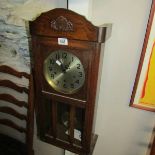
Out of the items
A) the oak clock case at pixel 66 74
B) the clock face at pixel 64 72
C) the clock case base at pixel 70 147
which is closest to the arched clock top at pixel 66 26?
the oak clock case at pixel 66 74

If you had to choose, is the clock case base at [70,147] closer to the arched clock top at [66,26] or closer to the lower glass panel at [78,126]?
the lower glass panel at [78,126]

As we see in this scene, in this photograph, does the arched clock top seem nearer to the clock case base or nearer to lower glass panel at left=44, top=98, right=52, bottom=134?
lower glass panel at left=44, top=98, right=52, bottom=134

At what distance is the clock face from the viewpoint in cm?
84

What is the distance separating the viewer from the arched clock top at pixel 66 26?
72 centimetres

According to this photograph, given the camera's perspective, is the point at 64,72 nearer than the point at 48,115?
Yes

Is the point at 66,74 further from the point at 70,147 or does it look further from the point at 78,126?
the point at 70,147

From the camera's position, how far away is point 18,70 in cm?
126

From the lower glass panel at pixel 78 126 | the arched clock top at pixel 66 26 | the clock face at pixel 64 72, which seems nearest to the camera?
the arched clock top at pixel 66 26

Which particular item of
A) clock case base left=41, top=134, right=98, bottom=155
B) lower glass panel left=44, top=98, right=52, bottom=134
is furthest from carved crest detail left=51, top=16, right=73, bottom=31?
clock case base left=41, top=134, right=98, bottom=155

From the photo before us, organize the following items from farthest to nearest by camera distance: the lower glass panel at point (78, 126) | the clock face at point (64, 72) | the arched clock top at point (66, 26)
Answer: the lower glass panel at point (78, 126) < the clock face at point (64, 72) < the arched clock top at point (66, 26)

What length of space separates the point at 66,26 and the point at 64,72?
0.77ft

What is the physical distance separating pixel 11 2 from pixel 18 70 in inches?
18.2

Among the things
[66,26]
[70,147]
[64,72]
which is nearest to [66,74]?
[64,72]

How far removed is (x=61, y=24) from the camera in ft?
2.49
